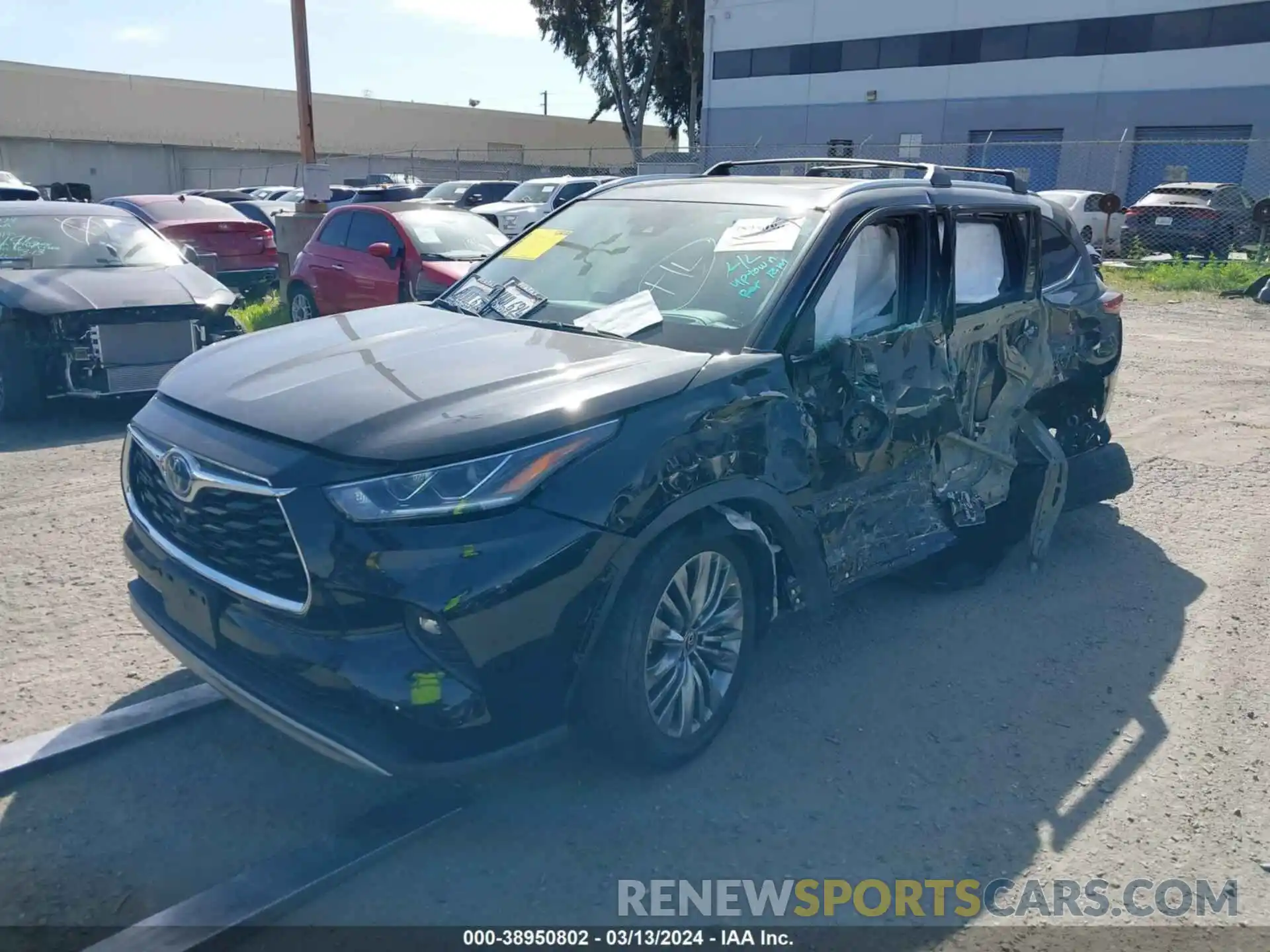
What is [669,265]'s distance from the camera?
13.1 ft

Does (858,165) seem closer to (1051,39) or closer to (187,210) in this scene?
(187,210)

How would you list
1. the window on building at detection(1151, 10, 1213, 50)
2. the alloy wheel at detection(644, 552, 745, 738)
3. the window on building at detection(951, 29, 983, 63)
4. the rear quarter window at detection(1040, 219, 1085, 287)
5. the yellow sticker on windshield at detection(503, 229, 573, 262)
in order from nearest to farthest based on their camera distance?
the alloy wheel at detection(644, 552, 745, 738)
the yellow sticker on windshield at detection(503, 229, 573, 262)
the rear quarter window at detection(1040, 219, 1085, 287)
the window on building at detection(1151, 10, 1213, 50)
the window on building at detection(951, 29, 983, 63)

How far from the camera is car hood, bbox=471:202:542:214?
18.0 metres

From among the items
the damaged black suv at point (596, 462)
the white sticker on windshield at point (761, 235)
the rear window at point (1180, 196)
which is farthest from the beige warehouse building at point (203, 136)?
the white sticker on windshield at point (761, 235)

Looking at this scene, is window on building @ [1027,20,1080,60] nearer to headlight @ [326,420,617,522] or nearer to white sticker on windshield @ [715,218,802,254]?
white sticker on windshield @ [715,218,802,254]

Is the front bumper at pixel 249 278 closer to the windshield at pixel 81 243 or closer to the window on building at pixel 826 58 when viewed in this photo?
the windshield at pixel 81 243

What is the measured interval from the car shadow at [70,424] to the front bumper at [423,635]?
5.01 m

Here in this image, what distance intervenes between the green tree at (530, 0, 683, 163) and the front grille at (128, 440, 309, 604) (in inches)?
1591

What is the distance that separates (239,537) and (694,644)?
142cm

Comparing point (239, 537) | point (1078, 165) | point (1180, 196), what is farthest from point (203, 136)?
point (239, 537)

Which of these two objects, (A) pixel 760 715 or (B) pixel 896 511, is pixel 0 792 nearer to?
(A) pixel 760 715

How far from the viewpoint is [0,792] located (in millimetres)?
3197

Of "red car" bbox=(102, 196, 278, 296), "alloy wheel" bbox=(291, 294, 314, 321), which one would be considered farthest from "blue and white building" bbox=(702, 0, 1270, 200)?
"alloy wheel" bbox=(291, 294, 314, 321)

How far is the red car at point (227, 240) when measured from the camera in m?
13.3
